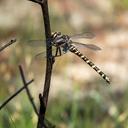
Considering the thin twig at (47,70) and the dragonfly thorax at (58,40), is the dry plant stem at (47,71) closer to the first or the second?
the thin twig at (47,70)

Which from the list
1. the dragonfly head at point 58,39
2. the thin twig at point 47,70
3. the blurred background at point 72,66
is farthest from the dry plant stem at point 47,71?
the blurred background at point 72,66

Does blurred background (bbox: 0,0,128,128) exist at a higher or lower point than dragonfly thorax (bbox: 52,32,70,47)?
lower

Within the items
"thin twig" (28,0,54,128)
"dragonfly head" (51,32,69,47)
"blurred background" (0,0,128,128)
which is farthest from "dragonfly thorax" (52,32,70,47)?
"blurred background" (0,0,128,128)

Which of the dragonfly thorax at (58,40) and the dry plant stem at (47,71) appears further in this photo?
the dragonfly thorax at (58,40)

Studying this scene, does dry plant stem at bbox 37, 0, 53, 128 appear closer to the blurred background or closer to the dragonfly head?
the dragonfly head

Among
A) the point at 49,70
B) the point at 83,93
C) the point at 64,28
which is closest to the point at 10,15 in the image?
the point at 64,28

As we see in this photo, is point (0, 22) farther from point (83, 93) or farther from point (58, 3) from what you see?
point (83, 93)

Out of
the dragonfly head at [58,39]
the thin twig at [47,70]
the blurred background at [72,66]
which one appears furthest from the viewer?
the blurred background at [72,66]

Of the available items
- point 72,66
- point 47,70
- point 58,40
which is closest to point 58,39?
point 58,40

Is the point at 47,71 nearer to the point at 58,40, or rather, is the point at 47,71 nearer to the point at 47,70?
the point at 47,70

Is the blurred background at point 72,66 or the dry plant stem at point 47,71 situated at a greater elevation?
the dry plant stem at point 47,71
